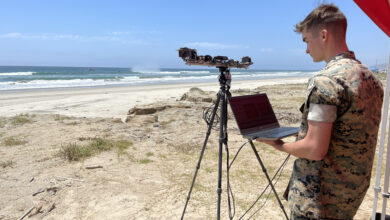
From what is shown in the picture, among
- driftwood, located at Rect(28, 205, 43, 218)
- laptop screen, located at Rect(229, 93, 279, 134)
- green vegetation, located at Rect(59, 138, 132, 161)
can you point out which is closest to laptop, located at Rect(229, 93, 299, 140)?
laptop screen, located at Rect(229, 93, 279, 134)

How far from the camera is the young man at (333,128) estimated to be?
1378 mm

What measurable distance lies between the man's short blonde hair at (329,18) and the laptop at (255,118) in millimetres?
684

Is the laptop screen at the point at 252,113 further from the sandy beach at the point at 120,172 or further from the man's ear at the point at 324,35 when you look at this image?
the sandy beach at the point at 120,172

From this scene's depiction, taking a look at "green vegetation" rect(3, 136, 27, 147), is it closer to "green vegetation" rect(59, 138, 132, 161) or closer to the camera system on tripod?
"green vegetation" rect(59, 138, 132, 161)

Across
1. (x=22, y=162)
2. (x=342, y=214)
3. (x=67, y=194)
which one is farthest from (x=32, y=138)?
(x=342, y=214)

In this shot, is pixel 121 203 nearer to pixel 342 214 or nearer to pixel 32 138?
pixel 342 214

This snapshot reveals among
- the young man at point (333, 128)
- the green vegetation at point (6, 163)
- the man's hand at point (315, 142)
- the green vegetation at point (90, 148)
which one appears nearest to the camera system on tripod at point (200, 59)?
the young man at point (333, 128)

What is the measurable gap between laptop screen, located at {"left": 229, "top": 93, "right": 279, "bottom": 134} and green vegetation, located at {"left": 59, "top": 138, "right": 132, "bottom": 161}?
412cm

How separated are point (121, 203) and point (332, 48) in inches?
130

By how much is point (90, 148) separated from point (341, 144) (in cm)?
519

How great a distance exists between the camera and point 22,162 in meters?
5.11

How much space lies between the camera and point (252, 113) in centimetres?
206

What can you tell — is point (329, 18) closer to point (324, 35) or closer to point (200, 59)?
point (324, 35)

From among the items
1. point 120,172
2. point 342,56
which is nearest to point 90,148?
point 120,172
